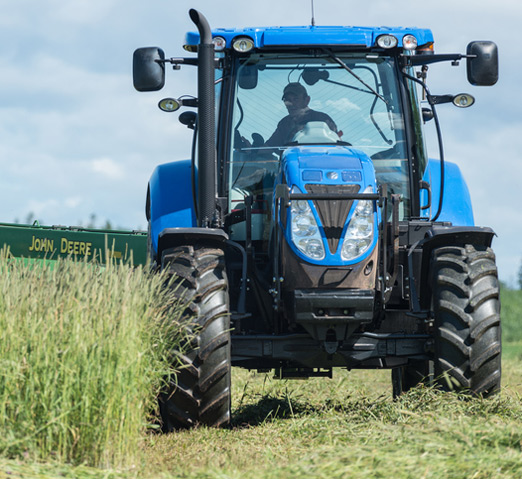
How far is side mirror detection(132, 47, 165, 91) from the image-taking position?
21.9ft

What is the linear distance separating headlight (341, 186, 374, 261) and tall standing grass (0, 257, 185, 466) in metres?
1.50

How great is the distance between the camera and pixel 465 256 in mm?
6219

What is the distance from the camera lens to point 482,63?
273 inches

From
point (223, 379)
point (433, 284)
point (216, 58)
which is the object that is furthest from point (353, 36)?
point (223, 379)

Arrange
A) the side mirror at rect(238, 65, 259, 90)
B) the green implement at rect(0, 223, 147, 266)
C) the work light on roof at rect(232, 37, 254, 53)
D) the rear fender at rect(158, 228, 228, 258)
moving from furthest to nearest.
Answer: the green implement at rect(0, 223, 147, 266)
the side mirror at rect(238, 65, 259, 90)
the work light on roof at rect(232, 37, 254, 53)
the rear fender at rect(158, 228, 228, 258)

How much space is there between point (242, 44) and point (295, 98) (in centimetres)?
58

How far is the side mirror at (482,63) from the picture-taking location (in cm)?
695

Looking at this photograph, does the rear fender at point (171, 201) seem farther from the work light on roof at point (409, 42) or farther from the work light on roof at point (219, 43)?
the work light on roof at point (409, 42)

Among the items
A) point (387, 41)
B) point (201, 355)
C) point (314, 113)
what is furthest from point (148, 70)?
point (201, 355)

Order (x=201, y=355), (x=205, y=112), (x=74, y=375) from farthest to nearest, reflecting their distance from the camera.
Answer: (x=205, y=112)
(x=201, y=355)
(x=74, y=375)

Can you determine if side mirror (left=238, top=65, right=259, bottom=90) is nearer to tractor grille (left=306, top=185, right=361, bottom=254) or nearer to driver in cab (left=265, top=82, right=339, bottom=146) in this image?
driver in cab (left=265, top=82, right=339, bottom=146)

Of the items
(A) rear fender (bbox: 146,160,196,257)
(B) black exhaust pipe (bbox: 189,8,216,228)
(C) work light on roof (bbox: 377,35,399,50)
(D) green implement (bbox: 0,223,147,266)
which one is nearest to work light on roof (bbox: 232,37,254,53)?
(B) black exhaust pipe (bbox: 189,8,216,228)

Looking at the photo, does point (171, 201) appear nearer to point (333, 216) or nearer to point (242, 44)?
point (242, 44)

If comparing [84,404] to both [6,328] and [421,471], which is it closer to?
[6,328]
